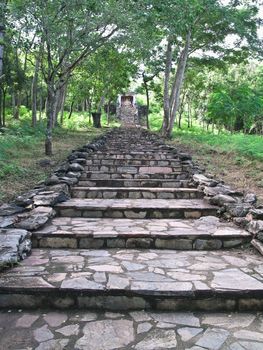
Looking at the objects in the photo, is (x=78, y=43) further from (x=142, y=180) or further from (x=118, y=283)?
(x=118, y=283)

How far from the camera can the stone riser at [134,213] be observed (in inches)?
237

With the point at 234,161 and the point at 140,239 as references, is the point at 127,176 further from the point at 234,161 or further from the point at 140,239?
the point at 140,239

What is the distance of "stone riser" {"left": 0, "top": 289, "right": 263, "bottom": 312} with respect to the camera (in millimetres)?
3457

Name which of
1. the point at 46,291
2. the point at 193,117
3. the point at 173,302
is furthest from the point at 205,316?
the point at 193,117

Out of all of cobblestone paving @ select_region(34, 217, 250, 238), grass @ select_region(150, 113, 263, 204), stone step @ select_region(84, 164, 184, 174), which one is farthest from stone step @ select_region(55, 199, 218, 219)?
stone step @ select_region(84, 164, 184, 174)

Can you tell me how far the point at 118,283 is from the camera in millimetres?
3596

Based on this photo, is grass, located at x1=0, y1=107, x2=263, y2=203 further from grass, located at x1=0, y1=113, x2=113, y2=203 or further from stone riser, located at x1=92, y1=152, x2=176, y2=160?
stone riser, located at x1=92, y1=152, x2=176, y2=160

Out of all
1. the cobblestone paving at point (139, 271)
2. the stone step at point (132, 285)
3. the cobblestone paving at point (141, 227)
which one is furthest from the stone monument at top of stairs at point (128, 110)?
the stone step at point (132, 285)

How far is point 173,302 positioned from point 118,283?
0.54 m

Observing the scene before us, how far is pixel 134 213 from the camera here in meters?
6.04

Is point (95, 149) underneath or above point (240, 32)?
underneath

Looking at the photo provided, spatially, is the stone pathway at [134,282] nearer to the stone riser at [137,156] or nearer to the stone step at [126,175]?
the stone step at [126,175]

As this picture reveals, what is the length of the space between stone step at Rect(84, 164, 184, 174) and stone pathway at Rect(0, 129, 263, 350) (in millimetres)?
2801

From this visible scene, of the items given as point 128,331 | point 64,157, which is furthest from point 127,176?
point 128,331
